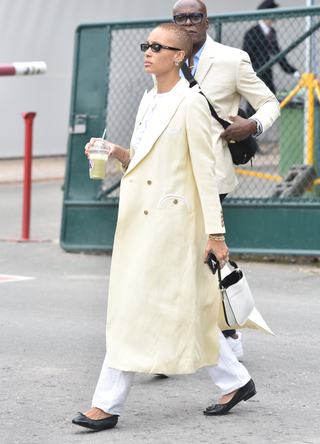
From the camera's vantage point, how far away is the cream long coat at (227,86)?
4164mm

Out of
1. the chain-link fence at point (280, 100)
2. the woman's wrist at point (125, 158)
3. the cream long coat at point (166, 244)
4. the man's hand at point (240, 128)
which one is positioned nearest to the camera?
the cream long coat at point (166, 244)

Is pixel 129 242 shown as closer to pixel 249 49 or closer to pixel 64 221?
pixel 64 221

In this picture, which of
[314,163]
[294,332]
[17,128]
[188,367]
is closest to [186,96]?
[188,367]

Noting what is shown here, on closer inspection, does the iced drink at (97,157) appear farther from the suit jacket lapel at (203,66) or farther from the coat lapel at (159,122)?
the suit jacket lapel at (203,66)

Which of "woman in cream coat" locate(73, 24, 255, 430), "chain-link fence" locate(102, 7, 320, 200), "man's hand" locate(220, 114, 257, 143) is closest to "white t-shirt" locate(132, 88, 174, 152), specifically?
"woman in cream coat" locate(73, 24, 255, 430)

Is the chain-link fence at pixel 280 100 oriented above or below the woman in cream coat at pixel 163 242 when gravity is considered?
above

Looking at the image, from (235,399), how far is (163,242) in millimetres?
850

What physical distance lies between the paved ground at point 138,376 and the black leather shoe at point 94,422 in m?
0.04

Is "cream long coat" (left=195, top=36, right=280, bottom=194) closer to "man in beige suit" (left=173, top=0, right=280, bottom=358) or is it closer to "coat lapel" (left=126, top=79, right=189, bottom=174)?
"man in beige suit" (left=173, top=0, right=280, bottom=358)

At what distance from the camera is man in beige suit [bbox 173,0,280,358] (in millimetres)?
4090

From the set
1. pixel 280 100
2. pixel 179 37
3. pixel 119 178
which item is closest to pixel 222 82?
pixel 179 37

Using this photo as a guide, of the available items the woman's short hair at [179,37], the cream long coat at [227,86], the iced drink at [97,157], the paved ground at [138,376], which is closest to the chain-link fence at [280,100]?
the paved ground at [138,376]

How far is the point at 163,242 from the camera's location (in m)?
3.36

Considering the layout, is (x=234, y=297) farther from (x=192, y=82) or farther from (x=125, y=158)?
(x=192, y=82)
